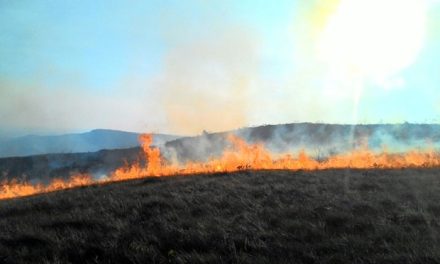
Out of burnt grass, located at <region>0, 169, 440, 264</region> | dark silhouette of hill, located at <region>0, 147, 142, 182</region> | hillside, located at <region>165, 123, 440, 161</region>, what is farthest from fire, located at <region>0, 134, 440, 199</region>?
dark silhouette of hill, located at <region>0, 147, 142, 182</region>

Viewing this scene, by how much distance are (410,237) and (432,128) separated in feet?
132

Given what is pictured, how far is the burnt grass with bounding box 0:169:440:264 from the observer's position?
22.6ft

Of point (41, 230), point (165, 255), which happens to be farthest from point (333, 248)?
point (41, 230)

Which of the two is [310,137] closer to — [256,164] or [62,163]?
[62,163]

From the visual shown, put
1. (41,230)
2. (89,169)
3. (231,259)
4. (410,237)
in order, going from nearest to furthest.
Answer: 1. (231,259)
2. (410,237)
3. (41,230)
4. (89,169)

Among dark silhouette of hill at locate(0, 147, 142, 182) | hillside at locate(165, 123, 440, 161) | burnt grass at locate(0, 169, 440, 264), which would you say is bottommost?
dark silhouette of hill at locate(0, 147, 142, 182)

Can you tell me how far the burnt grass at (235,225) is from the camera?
6879 mm

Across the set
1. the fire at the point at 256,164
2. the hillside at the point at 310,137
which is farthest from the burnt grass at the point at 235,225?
the hillside at the point at 310,137

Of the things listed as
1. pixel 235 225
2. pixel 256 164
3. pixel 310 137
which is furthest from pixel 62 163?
pixel 235 225

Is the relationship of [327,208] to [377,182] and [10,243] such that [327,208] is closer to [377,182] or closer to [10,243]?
[377,182]

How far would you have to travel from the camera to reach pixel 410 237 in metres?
7.48

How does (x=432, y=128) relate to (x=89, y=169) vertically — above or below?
above

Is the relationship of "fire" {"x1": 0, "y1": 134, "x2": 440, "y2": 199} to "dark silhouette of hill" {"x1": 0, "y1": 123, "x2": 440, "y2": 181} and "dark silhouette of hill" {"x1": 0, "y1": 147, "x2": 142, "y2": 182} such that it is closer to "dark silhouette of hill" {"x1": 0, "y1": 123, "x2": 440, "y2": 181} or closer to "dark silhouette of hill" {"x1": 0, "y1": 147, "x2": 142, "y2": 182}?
"dark silhouette of hill" {"x1": 0, "y1": 123, "x2": 440, "y2": 181}

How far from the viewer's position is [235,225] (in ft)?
27.8
